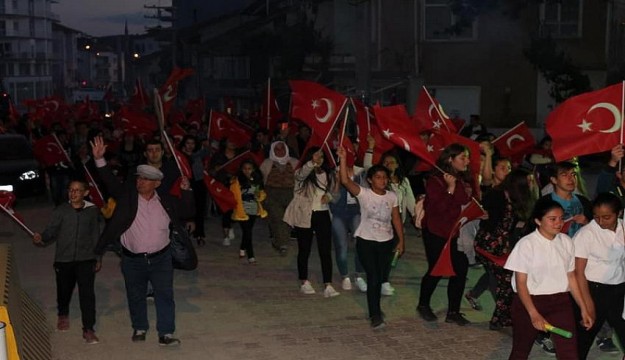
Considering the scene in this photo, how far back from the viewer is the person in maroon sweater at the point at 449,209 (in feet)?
27.4

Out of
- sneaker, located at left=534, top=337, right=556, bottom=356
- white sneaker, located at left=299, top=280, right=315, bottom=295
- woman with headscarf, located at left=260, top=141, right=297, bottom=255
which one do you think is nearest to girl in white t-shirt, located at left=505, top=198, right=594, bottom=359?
sneaker, located at left=534, top=337, right=556, bottom=356

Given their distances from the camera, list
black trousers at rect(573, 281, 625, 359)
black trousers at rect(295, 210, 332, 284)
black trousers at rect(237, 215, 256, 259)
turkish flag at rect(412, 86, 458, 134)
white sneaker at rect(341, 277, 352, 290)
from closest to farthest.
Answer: black trousers at rect(573, 281, 625, 359)
black trousers at rect(295, 210, 332, 284)
white sneaker at rect(341, 277, 352, 290)
turkish flag at rect(412, 86, 458, 134)
black trousers at rect(237, 215, 256, 259)

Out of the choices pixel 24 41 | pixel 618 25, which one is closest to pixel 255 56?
pixel 618 25

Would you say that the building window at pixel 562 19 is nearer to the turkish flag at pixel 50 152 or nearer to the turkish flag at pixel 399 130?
the turkish flag at pixel 50 152

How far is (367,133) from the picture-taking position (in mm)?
11758

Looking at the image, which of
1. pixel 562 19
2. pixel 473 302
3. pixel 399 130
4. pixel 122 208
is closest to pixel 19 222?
pixel 122 208

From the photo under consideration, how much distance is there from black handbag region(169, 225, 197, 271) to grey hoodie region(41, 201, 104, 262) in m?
0.72

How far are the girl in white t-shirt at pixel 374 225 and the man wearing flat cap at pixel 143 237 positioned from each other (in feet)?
5.73

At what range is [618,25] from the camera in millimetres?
29422

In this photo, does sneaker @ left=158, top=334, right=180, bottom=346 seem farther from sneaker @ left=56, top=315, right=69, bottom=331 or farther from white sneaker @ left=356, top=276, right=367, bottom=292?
white sneaker @ left=356, top=276, right=367, bottom=292

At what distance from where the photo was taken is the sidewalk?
25.9 feet

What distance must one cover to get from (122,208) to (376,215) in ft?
7.76

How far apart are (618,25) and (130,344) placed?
25.1 meters

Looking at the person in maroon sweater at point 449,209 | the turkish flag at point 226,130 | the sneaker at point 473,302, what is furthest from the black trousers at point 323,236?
the turkish flag at point 226,130
